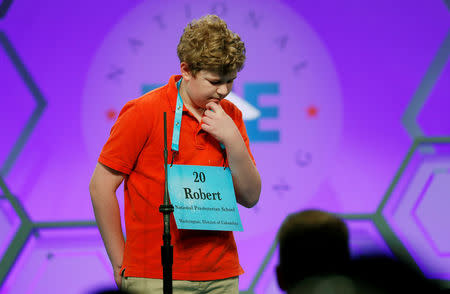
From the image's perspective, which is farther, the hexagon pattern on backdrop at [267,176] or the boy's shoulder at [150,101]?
the hexagon pattern on backdrop at [267,176]

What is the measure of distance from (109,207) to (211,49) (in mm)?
567

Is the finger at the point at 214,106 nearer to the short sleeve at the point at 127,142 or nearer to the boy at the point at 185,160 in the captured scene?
the boy at the point at 185,160

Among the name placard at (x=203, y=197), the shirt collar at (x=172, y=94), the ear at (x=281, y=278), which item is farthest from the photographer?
the shirt collar at (x=172, y=94)

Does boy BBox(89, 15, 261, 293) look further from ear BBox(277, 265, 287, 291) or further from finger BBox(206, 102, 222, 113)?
ear BBox(277, 265, 287, 291)

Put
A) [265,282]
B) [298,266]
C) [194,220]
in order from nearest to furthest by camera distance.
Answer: [298,266] → [194,220] → [265,282]

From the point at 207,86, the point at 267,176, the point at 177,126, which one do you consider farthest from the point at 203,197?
the point at 267,176

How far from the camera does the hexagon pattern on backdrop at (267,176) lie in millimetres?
3158

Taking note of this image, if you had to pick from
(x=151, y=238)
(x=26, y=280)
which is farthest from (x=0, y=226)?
(x=151, y=238)

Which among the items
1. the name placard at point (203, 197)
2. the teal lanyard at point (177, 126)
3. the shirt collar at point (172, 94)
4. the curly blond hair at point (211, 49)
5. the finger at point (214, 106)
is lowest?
the name placard at point (203, 197)

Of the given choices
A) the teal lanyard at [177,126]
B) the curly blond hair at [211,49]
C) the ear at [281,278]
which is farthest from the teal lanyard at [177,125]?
the ear at [281,278]

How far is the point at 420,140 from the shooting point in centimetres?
319

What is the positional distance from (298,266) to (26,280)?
8.51 feet

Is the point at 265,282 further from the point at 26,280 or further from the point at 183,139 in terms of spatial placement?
the point at 183,139

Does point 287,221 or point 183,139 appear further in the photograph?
point 183,139
